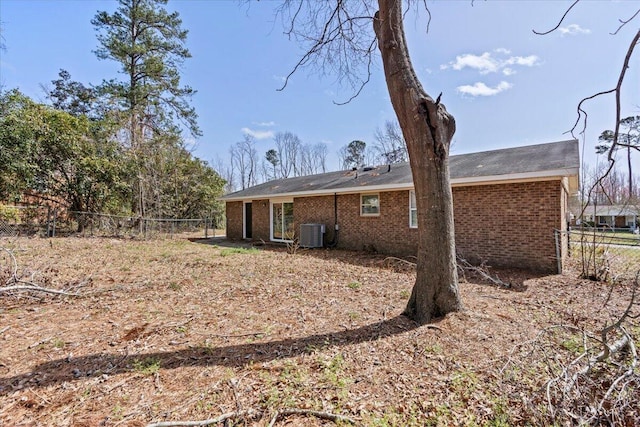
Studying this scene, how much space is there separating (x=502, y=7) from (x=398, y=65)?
2.00m

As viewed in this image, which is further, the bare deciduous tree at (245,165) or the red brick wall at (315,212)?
the bare deciduous tree at (245,165)

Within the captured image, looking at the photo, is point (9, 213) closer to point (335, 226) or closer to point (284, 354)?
point (335, 226)

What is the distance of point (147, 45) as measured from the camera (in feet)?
60.6

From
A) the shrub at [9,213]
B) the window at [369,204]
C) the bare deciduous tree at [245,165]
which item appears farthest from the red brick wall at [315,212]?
the bare deciduous tree at [245,165]

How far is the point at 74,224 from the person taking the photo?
44.2 feet

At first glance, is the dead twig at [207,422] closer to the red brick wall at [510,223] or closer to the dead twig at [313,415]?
the dead twig at [313,415]

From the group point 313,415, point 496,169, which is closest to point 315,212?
point 496,169

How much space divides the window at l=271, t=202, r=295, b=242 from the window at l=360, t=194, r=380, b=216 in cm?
377

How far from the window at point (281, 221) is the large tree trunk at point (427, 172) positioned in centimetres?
980

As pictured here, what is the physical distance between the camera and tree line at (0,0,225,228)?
12.2 meters

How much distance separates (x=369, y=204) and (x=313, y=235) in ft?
8.22

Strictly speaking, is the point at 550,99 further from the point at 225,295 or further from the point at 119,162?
the point at 119,162

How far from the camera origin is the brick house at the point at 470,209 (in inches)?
284

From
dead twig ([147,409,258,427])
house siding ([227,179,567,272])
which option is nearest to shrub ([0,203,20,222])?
house siding ([227,179,567,272])
